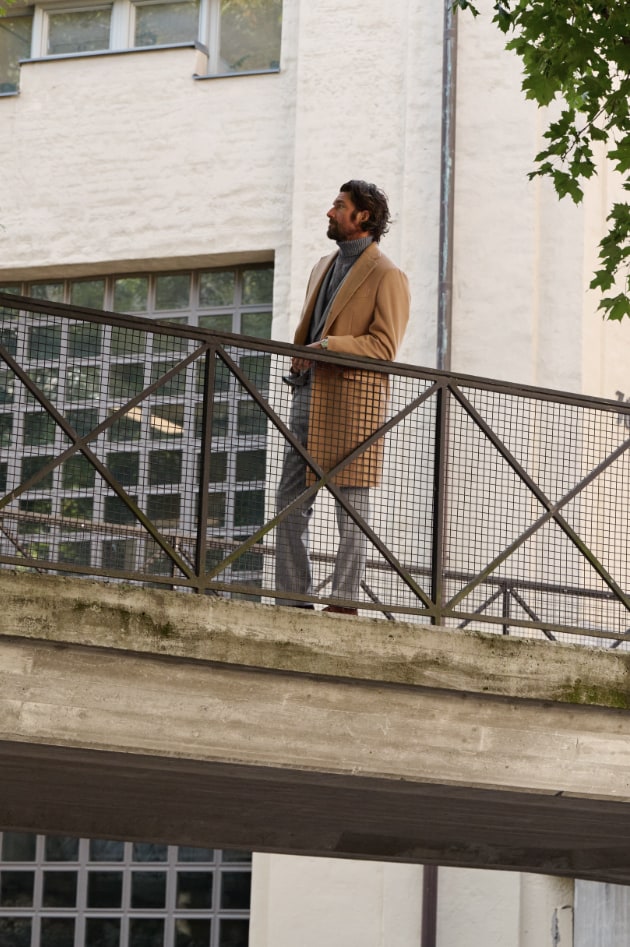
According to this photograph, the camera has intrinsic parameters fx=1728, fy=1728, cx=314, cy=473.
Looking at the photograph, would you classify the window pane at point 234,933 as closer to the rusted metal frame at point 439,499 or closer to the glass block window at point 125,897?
the glass block window at point 125,897

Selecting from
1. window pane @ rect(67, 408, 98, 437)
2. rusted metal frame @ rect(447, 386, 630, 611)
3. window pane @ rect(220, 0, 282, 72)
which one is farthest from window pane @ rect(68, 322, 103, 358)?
window pane @ rect(220, 0, 282, 72)

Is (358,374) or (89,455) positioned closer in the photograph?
(89,455)

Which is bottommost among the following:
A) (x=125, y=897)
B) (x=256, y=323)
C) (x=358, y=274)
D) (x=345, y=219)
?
(x=125, y=897)

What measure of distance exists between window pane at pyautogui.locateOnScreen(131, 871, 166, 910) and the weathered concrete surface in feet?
18.2

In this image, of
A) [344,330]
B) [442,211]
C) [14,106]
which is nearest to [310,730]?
[344,330]

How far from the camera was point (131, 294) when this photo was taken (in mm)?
16547

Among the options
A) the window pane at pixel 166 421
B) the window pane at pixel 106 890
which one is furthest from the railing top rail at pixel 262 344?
the window pane at pixel 106 890

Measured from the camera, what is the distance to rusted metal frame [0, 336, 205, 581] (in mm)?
7438

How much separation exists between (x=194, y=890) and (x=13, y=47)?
854cm

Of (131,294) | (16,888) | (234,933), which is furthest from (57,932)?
(131,294)

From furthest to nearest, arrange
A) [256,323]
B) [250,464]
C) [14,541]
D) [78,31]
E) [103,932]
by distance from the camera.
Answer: [78,31], [256,323], [103,932], [250,464], [14,541]

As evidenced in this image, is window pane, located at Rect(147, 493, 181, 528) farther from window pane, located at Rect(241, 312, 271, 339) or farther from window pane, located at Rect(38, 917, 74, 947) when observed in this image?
window pane, located at Rect(241, 312, 271, 339)

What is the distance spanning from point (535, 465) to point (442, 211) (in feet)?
21.8

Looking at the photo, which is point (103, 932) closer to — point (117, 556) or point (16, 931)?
point (16, 931)
